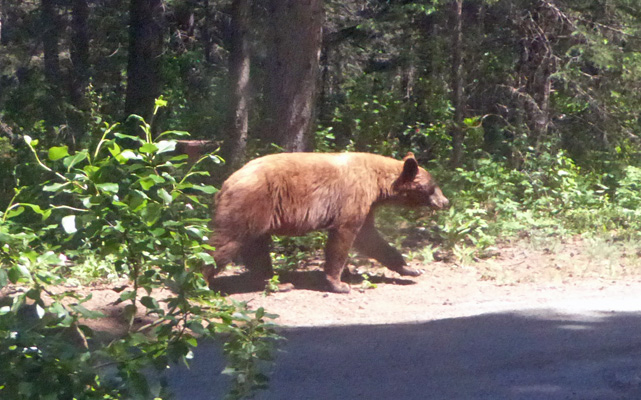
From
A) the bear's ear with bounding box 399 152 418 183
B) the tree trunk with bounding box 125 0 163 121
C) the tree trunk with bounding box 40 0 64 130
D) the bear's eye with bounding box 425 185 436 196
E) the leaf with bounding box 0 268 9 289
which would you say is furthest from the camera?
the tree trunk with bounding box 40 0 64 130

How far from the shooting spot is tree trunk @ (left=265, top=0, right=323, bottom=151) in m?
11.4

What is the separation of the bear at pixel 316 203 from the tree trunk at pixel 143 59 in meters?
6.51

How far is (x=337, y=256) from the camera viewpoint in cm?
936

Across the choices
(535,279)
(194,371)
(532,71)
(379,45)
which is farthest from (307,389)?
(379,45)

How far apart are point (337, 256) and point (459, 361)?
12.1ft

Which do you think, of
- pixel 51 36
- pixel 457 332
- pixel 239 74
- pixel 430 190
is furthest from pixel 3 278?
pixel 51 36

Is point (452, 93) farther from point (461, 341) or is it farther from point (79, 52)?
point (79, 52)

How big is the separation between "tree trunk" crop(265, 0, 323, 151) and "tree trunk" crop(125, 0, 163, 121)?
424 centimetres

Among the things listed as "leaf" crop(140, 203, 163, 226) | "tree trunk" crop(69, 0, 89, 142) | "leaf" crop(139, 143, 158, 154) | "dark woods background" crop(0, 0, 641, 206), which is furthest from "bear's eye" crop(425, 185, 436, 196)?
"tree trunk" crop(69, 0, 89, 142)

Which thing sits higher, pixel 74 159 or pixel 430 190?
pixel 74 159

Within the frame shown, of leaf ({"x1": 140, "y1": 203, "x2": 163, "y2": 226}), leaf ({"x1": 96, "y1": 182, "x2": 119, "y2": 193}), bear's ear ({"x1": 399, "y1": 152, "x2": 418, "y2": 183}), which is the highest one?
leaf ({"x1": 96, "y1": 182, "x2": 119, "y2": 193})

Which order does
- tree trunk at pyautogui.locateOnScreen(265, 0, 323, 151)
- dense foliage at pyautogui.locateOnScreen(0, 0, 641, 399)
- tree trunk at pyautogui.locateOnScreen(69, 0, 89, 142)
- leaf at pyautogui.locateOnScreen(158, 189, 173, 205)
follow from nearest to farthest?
leaf at pyautogui.locateOnScreen(158, 189, 173, 205), tree trunk at pyautogui.locateOnScreen(265, 0, 323, 151), dense foliage at pyautogui.locateOnScreen(0, 0, 641, 399), tree trunk at pyautogui.locateOnScreen(69, 0, 89, 142)

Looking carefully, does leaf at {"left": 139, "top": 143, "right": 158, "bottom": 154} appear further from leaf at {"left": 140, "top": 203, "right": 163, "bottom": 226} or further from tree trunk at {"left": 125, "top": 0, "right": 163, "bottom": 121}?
tree trunk at {"left": 125, "top": 0, "right": 163, "bottom": 121}

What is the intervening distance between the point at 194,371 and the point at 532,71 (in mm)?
11363
